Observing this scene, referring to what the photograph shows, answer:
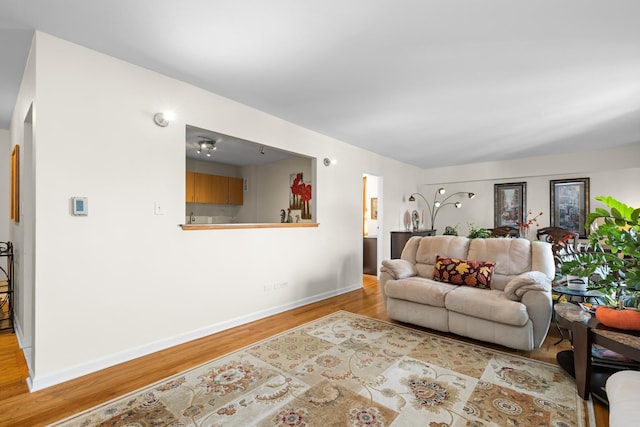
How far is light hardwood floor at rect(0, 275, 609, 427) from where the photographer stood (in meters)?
1.87

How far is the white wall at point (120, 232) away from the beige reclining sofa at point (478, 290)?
1610 mm

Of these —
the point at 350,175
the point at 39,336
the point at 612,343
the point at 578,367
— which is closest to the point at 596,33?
the point at 612,343

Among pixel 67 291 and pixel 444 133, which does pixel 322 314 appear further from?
pixel 444 133

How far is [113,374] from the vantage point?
7.57 feet

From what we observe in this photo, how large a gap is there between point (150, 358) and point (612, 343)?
3.19 metres

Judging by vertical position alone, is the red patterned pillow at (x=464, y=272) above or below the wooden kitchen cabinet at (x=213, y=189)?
below

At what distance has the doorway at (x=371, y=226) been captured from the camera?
584 centimetres

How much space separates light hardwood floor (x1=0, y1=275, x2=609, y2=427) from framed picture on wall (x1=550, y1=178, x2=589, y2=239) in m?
3.31

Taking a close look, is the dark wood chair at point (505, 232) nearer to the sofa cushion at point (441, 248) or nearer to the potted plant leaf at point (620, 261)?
the sofa cushion at point (441, 248)

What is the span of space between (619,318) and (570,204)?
4767mm

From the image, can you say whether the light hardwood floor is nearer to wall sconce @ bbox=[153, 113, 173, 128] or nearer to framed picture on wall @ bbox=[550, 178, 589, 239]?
wall sconce @ bbox=[153, 113, 173, 128]

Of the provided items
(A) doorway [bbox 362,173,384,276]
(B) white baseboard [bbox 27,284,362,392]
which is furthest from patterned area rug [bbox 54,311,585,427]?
(A) doorway [bbox 362,173,384,276]

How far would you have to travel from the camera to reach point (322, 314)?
3.71 m

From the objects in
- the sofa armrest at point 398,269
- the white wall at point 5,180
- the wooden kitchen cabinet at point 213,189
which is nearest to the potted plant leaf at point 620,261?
the sofa armrest at point 398,269
